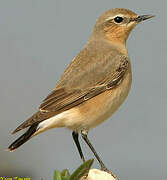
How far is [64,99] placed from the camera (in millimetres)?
4945

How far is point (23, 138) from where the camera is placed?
457 centimetres

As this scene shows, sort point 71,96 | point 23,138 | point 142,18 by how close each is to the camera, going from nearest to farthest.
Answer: point 23,138
point 71,96
point 142,18

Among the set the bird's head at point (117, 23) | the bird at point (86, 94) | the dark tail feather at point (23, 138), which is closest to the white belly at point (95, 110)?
the bird at point (86, 94)

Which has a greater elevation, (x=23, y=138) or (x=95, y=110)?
(x=23, y=138)

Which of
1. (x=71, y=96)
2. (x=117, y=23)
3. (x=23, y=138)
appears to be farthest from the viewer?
(x=117, y=23)

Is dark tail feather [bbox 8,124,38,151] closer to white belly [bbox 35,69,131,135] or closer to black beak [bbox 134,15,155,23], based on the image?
white belly [bbox 35,69,131,135]

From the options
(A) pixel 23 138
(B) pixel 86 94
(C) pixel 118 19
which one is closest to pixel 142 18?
(C) pixel 118 19

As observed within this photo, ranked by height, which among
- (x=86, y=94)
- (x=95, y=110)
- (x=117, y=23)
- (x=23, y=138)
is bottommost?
(x=95, y=110)

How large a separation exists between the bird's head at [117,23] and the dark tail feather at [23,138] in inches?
74.2

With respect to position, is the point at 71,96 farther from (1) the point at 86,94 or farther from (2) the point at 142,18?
(2) the point at 142,18

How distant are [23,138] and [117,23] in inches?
86.8

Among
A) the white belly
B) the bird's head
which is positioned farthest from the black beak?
the white belly

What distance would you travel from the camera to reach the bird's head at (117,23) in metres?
5.67

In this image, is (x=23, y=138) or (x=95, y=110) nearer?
(x=23, y=138)
